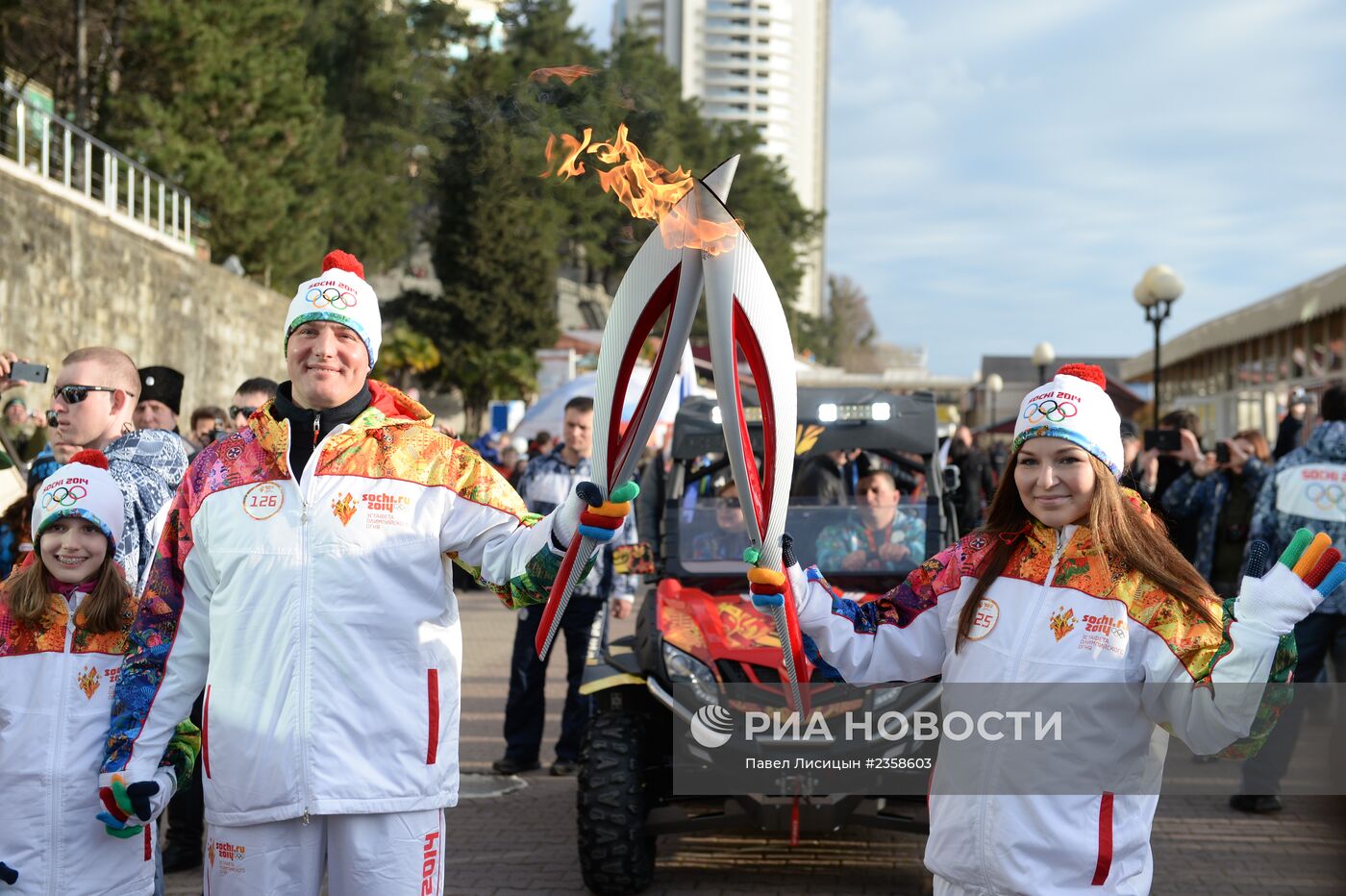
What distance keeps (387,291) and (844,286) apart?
8679cm

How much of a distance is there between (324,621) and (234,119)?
25.5 metres

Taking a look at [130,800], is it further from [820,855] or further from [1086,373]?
[820,855]

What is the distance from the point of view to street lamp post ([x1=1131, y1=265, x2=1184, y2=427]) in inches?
571

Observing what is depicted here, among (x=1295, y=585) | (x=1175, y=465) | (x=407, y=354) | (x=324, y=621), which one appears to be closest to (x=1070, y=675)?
(x=1295, y=585)

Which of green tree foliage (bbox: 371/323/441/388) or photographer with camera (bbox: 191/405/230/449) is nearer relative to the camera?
photographer with camera (bbox: 191/405/230/449)

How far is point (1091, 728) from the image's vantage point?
8.62 feet

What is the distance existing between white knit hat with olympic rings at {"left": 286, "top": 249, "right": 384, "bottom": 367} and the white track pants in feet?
3.26

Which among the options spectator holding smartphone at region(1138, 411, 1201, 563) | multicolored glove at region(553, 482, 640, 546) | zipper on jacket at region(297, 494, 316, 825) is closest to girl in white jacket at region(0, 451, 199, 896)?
zipper on jacket at region(297, 494, 316, 825)

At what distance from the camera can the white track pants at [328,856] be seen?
268 cm

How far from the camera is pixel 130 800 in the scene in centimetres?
277

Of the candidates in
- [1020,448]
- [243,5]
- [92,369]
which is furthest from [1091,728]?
[243,5]

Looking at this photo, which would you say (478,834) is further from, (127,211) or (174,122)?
(174,122)

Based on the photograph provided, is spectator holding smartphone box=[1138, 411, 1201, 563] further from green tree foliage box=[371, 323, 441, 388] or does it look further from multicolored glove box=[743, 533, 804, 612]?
green tree foliage box=[371, 323, 441, 388]

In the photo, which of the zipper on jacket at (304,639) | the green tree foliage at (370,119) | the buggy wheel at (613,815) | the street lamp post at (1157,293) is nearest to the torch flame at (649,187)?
the zipper on jacket at (304,639)
